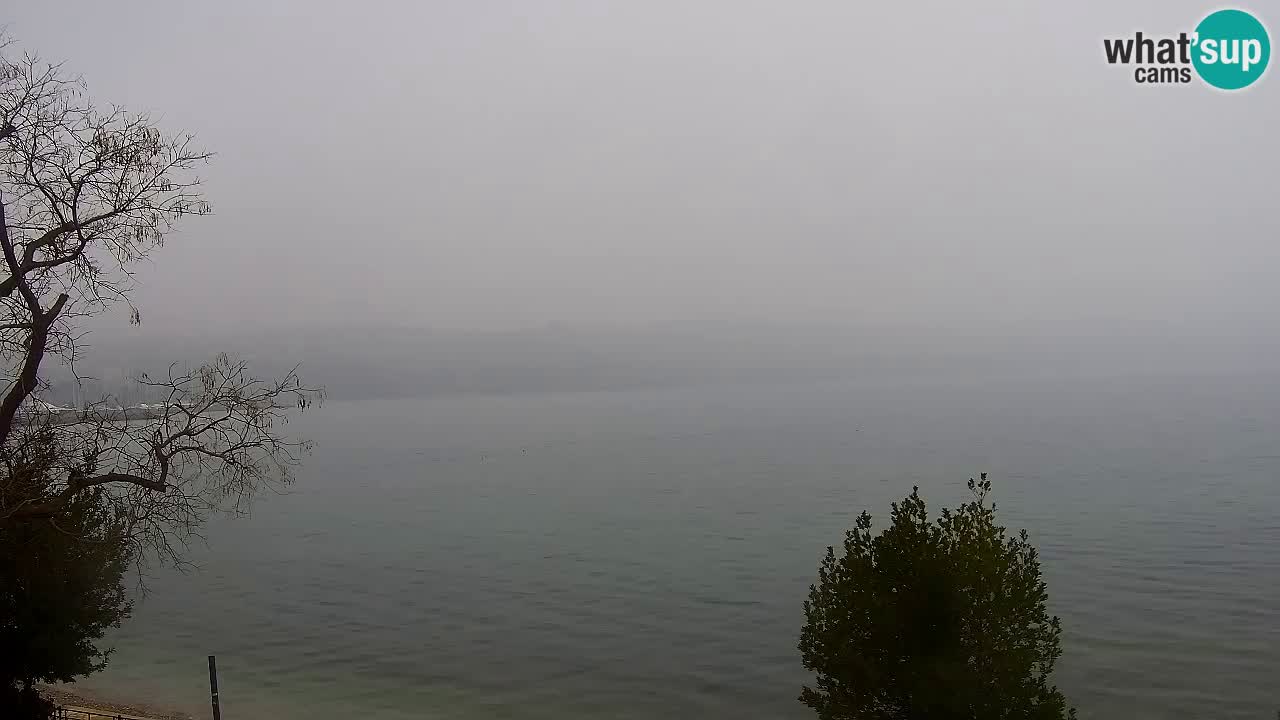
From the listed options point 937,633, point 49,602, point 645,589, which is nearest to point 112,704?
point 49,602

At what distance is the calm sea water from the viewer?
3991 cm

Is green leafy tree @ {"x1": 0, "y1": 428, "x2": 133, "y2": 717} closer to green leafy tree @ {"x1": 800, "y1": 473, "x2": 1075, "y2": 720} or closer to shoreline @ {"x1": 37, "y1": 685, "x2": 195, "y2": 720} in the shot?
shoreline @ {"x1": 37, "y1": 685, "x2": 195, "y2": 720}

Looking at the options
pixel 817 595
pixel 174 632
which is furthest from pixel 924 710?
pixel 174 632

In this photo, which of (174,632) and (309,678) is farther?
(174,632)

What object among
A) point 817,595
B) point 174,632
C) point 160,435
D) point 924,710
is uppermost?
point 160,435

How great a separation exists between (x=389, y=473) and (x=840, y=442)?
78.9 metres

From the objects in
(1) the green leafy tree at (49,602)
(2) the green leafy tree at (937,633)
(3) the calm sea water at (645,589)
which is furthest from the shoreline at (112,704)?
(2) the green leafy tree at (937,633)

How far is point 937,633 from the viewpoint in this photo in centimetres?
1542

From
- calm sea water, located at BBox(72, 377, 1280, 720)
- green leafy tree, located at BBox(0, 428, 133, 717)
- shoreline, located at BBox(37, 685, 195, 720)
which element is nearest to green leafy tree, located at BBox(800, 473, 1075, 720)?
green leafy tree, located at BBox(0, 428, 133, 717)

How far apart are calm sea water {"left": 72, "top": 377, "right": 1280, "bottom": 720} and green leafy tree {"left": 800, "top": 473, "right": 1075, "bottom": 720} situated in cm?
2164

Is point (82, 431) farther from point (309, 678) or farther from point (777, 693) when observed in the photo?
point (309, 678)

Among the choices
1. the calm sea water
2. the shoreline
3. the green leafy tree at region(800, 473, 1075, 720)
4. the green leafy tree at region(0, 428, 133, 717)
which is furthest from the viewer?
the calm sea water

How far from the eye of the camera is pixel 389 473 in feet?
481

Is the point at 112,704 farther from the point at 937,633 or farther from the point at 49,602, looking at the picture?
the point at 937,633
